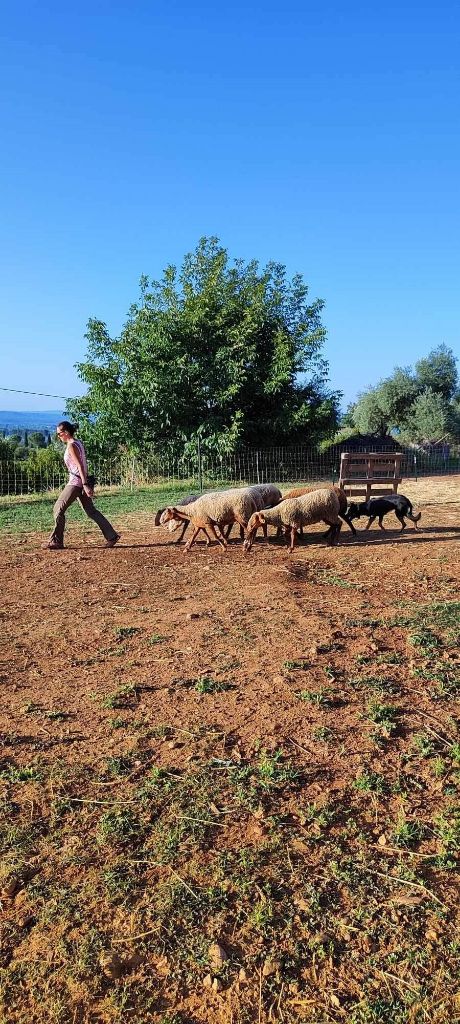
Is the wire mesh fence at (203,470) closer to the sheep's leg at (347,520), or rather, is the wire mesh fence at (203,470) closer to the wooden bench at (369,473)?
the wooden bench at (369,473)

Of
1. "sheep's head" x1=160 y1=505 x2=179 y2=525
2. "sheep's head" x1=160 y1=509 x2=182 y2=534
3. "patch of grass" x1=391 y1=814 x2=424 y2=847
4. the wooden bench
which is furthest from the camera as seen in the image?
the wooden bench

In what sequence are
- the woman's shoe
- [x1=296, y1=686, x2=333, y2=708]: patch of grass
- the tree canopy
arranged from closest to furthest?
[x1=296, y1=686, x2=333, y2=708]: patch of grass
the woman's shoe
the tree canopy

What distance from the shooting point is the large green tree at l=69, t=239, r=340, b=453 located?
23719 millimetres

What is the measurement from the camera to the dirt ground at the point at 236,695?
223 centimetres

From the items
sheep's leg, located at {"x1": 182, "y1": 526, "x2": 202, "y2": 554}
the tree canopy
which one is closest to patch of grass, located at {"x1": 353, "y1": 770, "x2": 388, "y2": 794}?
sheep's leg, located at {"x1": 182, "y1": 526, "x2": 202, "y2": 554}

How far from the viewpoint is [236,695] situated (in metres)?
4.31

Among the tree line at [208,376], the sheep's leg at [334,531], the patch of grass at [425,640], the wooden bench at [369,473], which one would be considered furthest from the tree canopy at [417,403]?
the patch of grass at [425,640]

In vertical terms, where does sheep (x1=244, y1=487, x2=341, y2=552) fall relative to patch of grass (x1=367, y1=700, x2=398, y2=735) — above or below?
above

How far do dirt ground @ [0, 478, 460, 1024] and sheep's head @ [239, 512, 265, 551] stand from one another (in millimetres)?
969

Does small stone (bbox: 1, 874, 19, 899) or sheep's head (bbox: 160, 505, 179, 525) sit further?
sheep's head (bbox: 160, 505, 179, 525)

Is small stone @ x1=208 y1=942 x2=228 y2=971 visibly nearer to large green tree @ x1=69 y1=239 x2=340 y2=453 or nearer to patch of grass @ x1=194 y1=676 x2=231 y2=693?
patch of grass @ x1=194 y1=676 x2=231 y2=693

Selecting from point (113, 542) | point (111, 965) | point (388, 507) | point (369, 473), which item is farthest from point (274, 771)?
point (369, 473)

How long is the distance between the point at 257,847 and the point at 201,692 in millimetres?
1580

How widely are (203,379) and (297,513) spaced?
1610 cm
